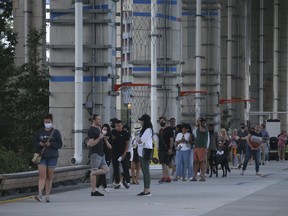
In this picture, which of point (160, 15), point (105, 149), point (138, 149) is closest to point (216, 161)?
point (138, 149)

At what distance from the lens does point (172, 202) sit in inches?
837

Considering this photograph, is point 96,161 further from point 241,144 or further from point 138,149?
point 241,144

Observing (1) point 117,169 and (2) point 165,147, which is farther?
(2) point 165,147

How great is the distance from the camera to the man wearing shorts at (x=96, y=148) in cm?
2273

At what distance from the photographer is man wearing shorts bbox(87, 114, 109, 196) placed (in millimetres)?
22734

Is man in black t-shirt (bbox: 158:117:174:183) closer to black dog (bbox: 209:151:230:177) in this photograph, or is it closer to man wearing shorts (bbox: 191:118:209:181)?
man wearing shorts (bbox: 191:118:209:181)

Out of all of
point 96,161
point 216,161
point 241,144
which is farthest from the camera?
point 241,144

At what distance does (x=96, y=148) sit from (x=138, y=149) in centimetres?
343

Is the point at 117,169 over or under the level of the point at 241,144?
under

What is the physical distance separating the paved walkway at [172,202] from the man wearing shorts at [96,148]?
569 millimetres

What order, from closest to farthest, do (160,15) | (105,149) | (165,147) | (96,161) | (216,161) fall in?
(96,161), (105,149), (165,147), (216,161), (160,15)

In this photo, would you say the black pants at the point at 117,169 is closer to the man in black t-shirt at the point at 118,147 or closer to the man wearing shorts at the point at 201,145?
the man in black t-shirt at the point at 118,147

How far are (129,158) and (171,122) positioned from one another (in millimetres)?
3286

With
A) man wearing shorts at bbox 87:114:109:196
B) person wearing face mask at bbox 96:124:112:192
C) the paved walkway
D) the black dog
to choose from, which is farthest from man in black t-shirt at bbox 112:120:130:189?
the black dog
